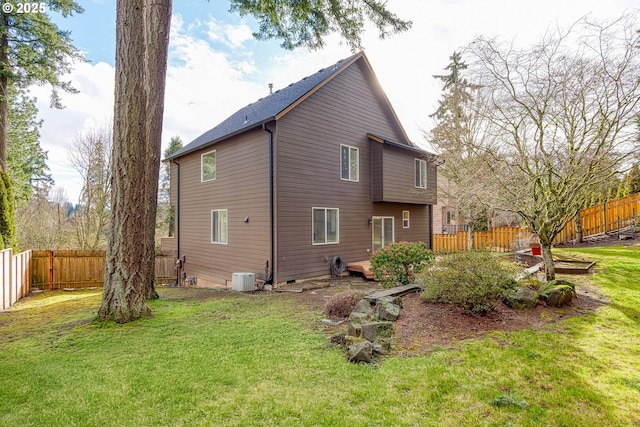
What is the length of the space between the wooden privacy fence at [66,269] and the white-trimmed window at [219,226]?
5197mm

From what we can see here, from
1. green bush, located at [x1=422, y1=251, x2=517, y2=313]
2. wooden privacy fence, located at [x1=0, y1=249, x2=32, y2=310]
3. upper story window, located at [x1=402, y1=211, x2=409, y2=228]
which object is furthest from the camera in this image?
upper story window, located at [x1=402, y1=211, x2=409, y2=228]

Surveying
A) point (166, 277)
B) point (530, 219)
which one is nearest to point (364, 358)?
point (530, 219)

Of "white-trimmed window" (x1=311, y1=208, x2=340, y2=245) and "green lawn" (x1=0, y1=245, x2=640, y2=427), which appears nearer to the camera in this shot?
"green lawn" (x1=0, y1=245, x2=640, y2=427)

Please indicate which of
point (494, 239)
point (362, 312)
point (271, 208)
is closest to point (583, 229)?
point (494, 239)

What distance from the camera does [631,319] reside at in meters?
4.92

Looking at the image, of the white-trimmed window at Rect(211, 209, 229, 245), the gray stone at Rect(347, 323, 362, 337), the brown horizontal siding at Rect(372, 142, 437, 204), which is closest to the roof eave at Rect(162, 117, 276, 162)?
the white-trimmed window at Rect(211, 209, 229, 245)

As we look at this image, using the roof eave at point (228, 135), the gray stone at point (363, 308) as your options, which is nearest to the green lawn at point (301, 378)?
the gray stone at point (363, 308)

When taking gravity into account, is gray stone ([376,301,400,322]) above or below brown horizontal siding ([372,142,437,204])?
below

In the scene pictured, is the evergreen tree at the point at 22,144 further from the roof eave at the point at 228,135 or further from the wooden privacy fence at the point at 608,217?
the wooden privacy fence at the point at 608,217

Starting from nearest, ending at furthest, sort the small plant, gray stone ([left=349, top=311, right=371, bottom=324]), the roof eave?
gray stone ([left=349, top=311, right=371, bottom=324]) < the small plant < the roof eave

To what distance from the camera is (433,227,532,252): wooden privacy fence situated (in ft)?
49.7

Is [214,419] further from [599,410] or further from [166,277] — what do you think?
[166,277]

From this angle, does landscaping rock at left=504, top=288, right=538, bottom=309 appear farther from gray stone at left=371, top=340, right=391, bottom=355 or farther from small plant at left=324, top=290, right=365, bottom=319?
gray stone at left=371, top=340, right=391, bottom=355

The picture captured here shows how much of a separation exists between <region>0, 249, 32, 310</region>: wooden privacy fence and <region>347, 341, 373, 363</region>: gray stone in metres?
9.24
